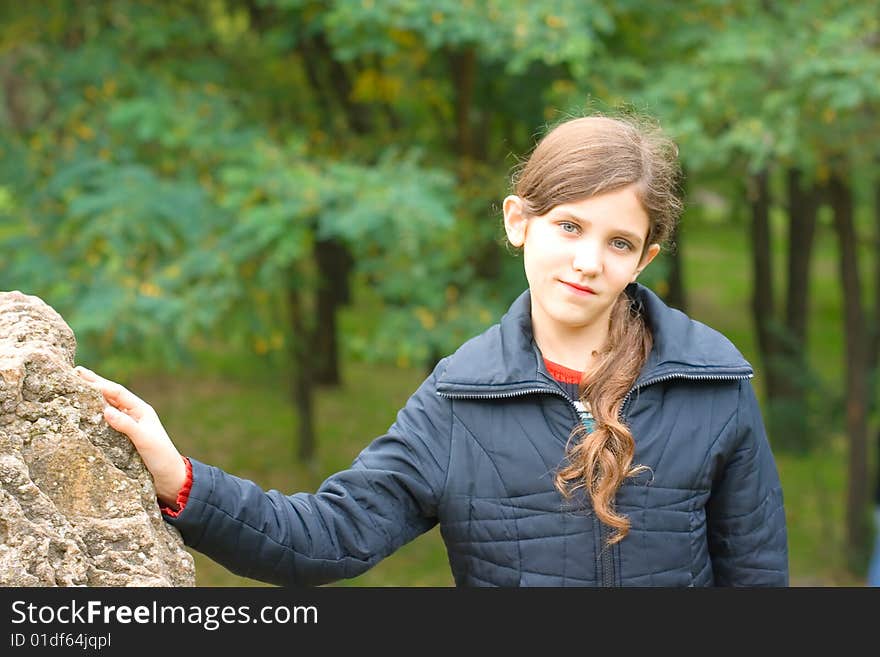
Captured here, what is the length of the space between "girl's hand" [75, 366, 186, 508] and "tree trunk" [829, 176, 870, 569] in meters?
7.77

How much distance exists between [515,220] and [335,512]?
0.62 metres

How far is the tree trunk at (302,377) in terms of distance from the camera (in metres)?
9.62

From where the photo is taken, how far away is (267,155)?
6625 mm

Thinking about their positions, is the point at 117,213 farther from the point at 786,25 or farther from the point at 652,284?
the point at 786,25

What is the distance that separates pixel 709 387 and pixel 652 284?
18.3ft

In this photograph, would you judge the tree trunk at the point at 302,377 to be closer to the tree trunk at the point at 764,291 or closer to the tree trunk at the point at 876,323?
the tree trunk at the point at 764,291

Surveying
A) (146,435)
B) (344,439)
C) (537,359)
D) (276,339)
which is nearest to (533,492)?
(537,359)

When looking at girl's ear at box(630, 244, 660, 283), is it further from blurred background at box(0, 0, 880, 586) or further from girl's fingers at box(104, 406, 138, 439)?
blurred background at box(0, 0, 880, 586)

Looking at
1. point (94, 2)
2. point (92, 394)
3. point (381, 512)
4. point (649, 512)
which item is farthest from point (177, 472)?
point (94, 2)

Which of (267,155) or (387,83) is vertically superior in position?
(387,83)

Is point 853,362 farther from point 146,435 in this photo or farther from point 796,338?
point 146,435

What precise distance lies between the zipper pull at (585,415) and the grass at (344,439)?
613 centimetres

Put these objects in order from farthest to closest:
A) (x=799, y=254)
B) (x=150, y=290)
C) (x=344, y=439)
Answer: (x=799, y=254) → (x=344, y=439) → (x=150, y=290)

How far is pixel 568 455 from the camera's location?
1919 mm
